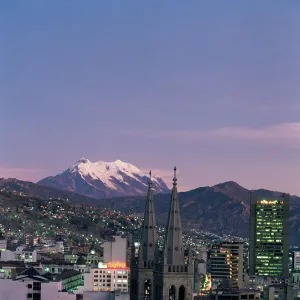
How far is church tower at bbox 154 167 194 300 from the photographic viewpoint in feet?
246

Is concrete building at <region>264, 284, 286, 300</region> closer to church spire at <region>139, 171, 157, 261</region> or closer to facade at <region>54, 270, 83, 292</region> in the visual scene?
facade at <region>54, 270, 83, 292</region>

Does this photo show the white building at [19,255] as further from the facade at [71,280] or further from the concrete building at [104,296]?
the concrete building at [104,296]

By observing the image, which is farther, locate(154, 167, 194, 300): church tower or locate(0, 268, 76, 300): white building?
locate(0, 268, 76, 300): white building

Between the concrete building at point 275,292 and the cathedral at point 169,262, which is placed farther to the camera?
the concrete building at point 275,292

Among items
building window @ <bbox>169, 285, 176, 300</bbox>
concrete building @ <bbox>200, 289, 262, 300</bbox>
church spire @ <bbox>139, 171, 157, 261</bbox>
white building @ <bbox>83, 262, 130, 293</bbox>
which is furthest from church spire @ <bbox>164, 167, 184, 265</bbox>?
concrete building @ <bbox>200, 289, 262, 300</bbox>

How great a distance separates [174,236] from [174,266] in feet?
6.54

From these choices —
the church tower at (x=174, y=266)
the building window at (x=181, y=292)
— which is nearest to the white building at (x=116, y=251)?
the building window at (x=181, y=292)

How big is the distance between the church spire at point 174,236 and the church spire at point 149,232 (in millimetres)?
3014

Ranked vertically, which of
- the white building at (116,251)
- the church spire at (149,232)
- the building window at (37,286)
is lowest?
the building window at (37,286)

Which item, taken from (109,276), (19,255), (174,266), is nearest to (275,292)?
(109,276)

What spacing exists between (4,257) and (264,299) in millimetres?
40528

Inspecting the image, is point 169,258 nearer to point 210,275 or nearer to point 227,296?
point 227,296

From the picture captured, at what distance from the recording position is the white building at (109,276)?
447 ft

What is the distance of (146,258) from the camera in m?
79.3
